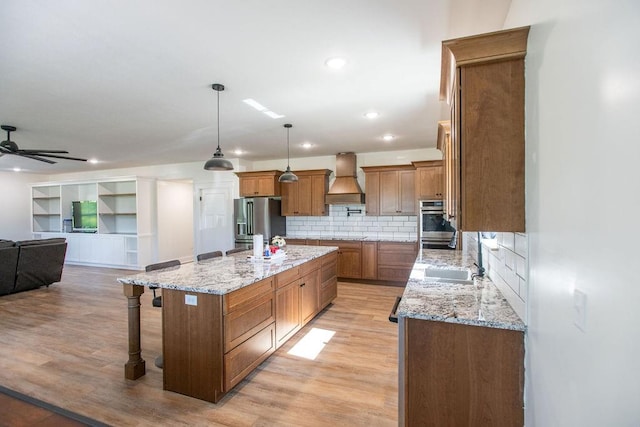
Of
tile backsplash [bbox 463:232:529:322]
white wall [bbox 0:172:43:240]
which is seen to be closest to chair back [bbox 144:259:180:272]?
tile backsplash [bbox 463:232:529:322]

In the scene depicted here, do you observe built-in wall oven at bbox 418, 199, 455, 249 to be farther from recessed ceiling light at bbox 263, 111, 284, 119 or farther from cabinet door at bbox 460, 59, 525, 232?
cabinet door at bbox 460, 59, 525, 232

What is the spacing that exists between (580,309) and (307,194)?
551cm

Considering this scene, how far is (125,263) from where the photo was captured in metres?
7.41

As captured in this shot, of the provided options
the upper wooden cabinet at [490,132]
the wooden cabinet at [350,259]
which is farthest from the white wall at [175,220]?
the upper wooden cabinet at [490,132]

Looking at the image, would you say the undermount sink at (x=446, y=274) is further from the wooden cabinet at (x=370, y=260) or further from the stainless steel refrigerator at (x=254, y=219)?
the stainless steel refrigerator at (x=254, y=219)

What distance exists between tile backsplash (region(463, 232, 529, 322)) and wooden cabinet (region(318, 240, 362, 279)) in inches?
130

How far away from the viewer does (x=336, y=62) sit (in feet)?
8.16

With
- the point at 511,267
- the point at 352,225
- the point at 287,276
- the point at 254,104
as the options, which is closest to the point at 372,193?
the point at 352,225

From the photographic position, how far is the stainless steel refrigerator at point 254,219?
6.18m

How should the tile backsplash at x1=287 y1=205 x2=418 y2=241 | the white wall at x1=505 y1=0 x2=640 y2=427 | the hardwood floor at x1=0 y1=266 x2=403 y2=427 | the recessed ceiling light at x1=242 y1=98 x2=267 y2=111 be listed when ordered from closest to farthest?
the white wall at x1=505 y1=0 x2=640 y2=427 < the hardwood floor at x1=0 y1=266 x2=403 y2=427 < the recessed ceiling light at x1=242 y1=98 x2=267 y2=111 < the tile backsplash at x1=287 y1=205 x2=418 y2=241

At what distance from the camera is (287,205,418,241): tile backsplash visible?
6.01 meters

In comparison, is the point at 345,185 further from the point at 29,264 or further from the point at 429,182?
the point at 29,264

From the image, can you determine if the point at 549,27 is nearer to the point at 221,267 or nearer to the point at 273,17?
the point at 273,17

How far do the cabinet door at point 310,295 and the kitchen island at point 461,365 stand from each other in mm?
1877
